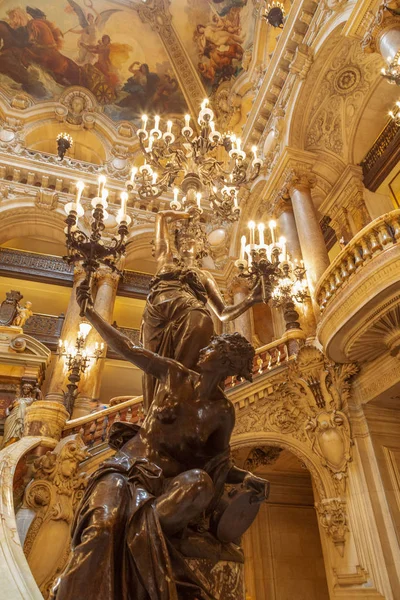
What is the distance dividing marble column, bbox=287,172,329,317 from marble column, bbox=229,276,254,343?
3063 mm

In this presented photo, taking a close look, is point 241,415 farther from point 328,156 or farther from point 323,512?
point 328,156

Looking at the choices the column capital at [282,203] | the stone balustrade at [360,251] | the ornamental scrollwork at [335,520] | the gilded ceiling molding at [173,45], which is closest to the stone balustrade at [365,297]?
the stone balustrade at [360,251]

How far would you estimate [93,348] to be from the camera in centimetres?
1030

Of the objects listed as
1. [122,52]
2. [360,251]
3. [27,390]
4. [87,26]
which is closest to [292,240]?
[360,251]

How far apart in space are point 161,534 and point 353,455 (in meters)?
4.95

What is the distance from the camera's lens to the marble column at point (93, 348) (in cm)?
945

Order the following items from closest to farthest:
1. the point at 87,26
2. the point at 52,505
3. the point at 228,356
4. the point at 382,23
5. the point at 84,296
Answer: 1. the point at 228,356
2. the point at 84,296
3. the point at 52,505
4. the point at 382,23
5. the point at 87,26

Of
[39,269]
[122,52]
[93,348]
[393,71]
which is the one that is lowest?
[393,71]

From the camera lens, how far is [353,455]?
5.49 meters

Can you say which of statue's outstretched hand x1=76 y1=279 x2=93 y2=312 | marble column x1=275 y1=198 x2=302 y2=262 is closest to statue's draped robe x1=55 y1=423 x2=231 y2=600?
statue's outstretched hand x1=76 y1=279 x2=93 y2=312

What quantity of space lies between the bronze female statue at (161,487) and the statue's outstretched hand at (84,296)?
52mm

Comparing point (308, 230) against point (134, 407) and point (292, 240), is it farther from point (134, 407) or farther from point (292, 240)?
point (134, 407)

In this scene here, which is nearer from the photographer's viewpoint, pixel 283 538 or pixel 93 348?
pixel 283 538

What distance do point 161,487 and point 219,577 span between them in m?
0.37
